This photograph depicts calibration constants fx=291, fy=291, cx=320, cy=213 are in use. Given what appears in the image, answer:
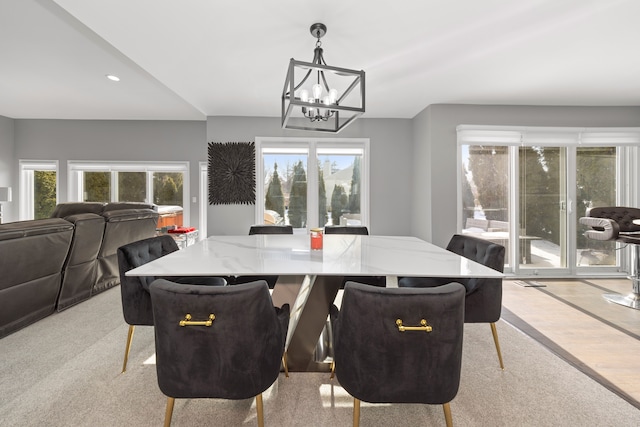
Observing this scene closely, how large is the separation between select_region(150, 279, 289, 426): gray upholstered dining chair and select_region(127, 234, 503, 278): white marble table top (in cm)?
22

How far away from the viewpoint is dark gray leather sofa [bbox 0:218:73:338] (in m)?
2.14

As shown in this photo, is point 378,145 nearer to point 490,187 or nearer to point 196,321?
point 490,187

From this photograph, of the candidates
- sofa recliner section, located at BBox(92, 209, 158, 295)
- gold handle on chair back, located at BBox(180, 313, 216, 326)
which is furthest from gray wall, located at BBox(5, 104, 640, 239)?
gold handle on chair back, located at BBox(180, 313, 216, 326)

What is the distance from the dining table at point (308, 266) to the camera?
1.35 m

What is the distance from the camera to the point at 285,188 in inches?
186

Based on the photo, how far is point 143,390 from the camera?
1.67m

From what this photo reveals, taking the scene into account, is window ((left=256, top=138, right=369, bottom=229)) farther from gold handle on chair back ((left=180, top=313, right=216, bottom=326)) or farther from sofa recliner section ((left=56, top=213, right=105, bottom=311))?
gold handle on chair back ((left=180, top=313, right=216, bottom=326))

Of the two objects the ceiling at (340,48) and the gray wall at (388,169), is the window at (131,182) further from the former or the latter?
the gray wall at (388,169)

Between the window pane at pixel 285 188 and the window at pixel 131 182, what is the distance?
2146 millimetres

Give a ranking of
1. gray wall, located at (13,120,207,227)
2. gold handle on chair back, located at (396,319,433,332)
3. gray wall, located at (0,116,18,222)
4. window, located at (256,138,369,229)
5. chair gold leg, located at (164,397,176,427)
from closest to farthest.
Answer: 1. gold handle on chair back, located at (396,319,433,332)
2. chair gold leg, located at (164,397,176,427)
3. window, located at (256,138,369,229)
4. gray wall, located at (0,116,18,222)
5. gray wall, located at (13,120,207,227)

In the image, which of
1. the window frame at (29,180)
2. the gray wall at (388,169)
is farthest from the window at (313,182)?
the window frame at (29,180)

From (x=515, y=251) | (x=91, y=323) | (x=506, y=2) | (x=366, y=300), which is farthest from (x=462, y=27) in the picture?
(x=91, y=323)

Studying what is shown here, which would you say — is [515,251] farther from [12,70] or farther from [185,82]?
[12,70]

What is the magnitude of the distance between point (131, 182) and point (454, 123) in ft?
19.5
